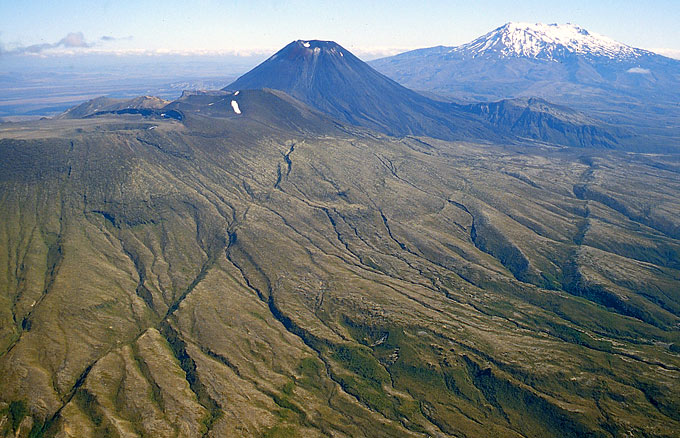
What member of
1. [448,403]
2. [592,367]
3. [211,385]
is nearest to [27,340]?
[211,385]

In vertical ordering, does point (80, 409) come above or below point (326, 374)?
above

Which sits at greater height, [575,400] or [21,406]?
[21,406]

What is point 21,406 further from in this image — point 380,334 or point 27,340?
point 380,334

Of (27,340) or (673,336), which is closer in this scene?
(27,340)

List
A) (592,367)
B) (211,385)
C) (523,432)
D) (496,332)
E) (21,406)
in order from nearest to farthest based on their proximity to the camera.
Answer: (21,406)
(523,432)
(211,385)
(592,367)
(496,332)

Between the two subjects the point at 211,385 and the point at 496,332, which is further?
the point at 496,332

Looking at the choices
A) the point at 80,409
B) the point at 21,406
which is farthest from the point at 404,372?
the point at 21,406

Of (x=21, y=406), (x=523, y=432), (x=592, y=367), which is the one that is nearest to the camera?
(x=21, y=406)

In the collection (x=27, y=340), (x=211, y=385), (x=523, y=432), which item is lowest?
(x=523, y=432)

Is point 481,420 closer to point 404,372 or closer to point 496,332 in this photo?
point 404,372
